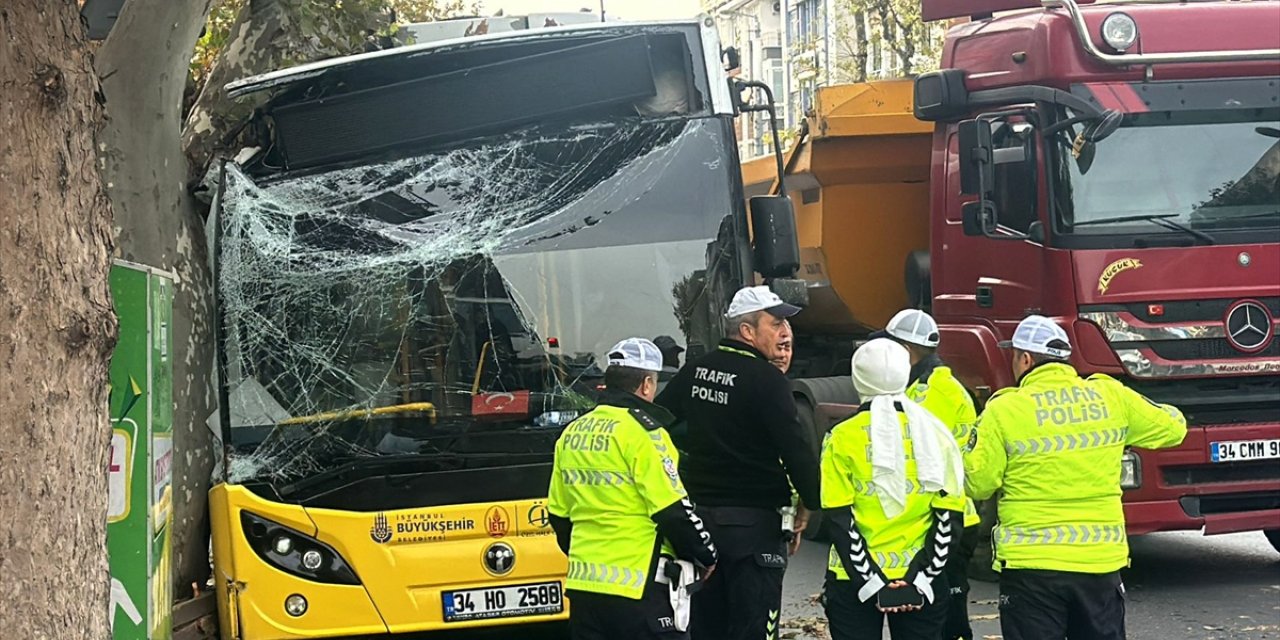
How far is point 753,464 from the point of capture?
19.0ft

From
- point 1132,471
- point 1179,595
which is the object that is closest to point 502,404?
point 1132,471

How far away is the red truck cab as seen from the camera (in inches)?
324

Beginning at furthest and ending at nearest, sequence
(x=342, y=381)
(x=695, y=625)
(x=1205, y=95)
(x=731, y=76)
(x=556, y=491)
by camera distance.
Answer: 1. (x=1205, y=95)
2. (x=731, y=76)
3. (x=342, y=381)
4. (x=695, y=625)
5. (x=556, y=491)

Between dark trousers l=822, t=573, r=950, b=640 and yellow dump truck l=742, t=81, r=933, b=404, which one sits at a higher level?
yellow dump truck l=742, t=81, r=933, b=404

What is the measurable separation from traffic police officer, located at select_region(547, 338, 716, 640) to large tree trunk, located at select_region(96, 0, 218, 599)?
2.38 meters

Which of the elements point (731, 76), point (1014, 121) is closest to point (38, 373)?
point (731, 76)

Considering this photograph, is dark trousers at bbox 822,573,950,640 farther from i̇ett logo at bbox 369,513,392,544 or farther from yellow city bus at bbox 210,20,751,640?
i̇ett logo at bbox 369,513,392,544

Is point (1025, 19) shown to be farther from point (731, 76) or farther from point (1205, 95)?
point (731, 76)

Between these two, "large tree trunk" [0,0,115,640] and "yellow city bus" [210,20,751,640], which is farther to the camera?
"yellow city bus" [210,20,751,640]

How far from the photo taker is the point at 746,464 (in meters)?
5.79

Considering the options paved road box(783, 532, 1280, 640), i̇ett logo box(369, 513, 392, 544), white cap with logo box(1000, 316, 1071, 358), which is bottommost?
paved road box(783, 532, 1280, 640)

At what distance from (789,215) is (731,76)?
3.13 feet

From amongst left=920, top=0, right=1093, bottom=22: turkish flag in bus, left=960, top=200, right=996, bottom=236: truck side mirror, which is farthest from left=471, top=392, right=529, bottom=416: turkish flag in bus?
left=920, top=0, right=1093, bottom=22: turkish flag in bus

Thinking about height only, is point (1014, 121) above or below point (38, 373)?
above
